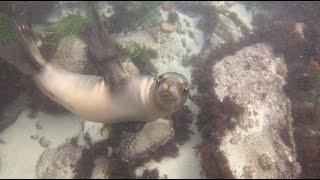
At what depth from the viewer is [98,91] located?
4863mm

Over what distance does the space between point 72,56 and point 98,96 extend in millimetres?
1741

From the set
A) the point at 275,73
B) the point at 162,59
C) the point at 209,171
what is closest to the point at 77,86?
the point at 209,171

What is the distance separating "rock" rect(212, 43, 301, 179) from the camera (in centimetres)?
507

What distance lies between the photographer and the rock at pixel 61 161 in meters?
5.34

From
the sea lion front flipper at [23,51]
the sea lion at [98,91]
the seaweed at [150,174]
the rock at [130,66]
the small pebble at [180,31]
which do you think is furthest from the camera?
the small pebble at [180,31]

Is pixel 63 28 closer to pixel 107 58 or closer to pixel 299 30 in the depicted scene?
pixel 107 58

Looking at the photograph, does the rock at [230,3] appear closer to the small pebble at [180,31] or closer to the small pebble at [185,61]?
the small pebble at [180,31]

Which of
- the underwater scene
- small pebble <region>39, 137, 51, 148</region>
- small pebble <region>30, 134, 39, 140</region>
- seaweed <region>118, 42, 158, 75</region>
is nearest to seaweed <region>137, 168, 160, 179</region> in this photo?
the underwater scene

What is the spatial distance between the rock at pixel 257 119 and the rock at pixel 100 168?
79.9 inches

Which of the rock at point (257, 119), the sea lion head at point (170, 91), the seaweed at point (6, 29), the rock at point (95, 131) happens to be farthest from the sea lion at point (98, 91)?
the rock at point (257, 119)

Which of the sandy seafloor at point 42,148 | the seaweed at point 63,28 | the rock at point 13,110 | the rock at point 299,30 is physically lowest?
the sandy seafloor at point 42,148

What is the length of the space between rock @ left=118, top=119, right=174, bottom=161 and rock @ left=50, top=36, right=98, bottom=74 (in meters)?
1.80

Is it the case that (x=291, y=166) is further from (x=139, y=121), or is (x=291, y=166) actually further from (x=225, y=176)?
(x=139, y=121)

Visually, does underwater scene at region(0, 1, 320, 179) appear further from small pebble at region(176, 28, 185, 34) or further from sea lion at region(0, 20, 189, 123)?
small pebble at region(176, 28, 185, 34)
